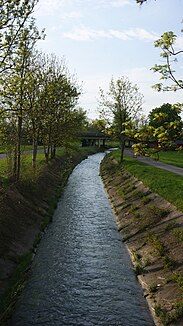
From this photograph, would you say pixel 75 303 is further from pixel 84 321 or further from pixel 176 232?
pixel 176 232

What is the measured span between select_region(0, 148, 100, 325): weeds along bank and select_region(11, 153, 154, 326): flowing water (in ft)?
1.54

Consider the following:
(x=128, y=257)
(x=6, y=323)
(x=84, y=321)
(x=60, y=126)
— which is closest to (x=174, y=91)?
(x=84, y=321)

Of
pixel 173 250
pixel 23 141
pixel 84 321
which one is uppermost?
pixel 23 141

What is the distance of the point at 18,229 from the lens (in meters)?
19.0

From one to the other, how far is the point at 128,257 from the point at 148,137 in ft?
36.3

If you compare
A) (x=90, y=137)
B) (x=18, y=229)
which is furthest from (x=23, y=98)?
(x=90, y=137)

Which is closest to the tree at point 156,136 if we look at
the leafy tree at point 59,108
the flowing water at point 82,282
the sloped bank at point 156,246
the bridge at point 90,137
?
the sloped bank at point 156,246

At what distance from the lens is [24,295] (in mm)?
13500

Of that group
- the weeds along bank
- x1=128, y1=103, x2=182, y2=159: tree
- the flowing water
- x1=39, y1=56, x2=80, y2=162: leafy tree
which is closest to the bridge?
x1=39, y1=56, x2=80, y2=162: leafy tree

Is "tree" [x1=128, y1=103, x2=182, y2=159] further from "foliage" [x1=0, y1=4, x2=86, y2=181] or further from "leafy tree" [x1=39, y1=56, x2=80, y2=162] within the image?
"leafy tree" [x1=39, y1=56, x2=80, y2=162]

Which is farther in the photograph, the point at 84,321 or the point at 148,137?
the point at 84,321

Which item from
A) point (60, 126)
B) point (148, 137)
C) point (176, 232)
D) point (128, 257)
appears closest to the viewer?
point (148, 137)

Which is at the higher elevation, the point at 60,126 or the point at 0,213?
the point at 60,126

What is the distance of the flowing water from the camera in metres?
12.1
